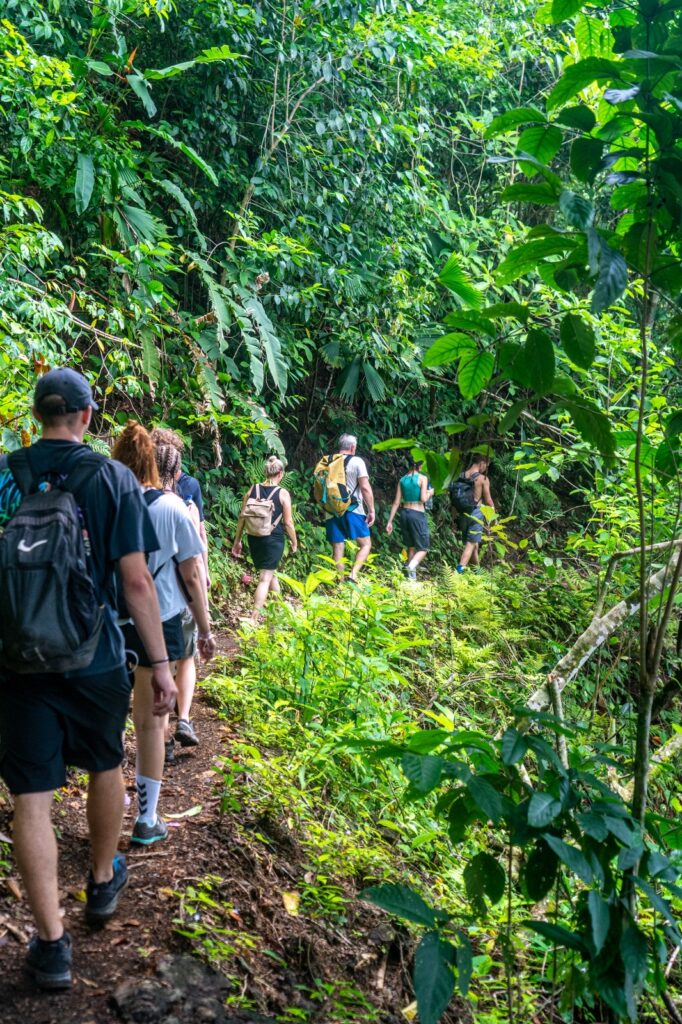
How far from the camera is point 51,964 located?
278 cm

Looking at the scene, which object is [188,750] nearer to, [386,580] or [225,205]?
[386,580]

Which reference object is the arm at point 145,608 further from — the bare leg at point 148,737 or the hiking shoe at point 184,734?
the hiking shoe at point 184,734

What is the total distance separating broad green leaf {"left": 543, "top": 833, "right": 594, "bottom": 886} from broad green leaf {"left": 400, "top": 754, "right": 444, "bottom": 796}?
→ 0.95 feet

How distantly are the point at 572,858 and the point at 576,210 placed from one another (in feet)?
4.86

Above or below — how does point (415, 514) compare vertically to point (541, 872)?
below

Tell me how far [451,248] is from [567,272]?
13860 mm

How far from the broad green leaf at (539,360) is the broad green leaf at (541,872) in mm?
1159

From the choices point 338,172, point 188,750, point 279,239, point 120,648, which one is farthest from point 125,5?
point 120,648

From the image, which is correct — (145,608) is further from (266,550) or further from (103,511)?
(266,550)

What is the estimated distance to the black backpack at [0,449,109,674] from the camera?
2709 millimetres

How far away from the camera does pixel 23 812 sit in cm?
277

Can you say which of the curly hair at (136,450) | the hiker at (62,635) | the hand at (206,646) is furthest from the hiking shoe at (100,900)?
the curly hair at (136,450)

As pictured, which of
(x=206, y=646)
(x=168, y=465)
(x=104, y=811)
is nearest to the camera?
(x=104, y=811)

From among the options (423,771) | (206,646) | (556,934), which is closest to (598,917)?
(556,934)
